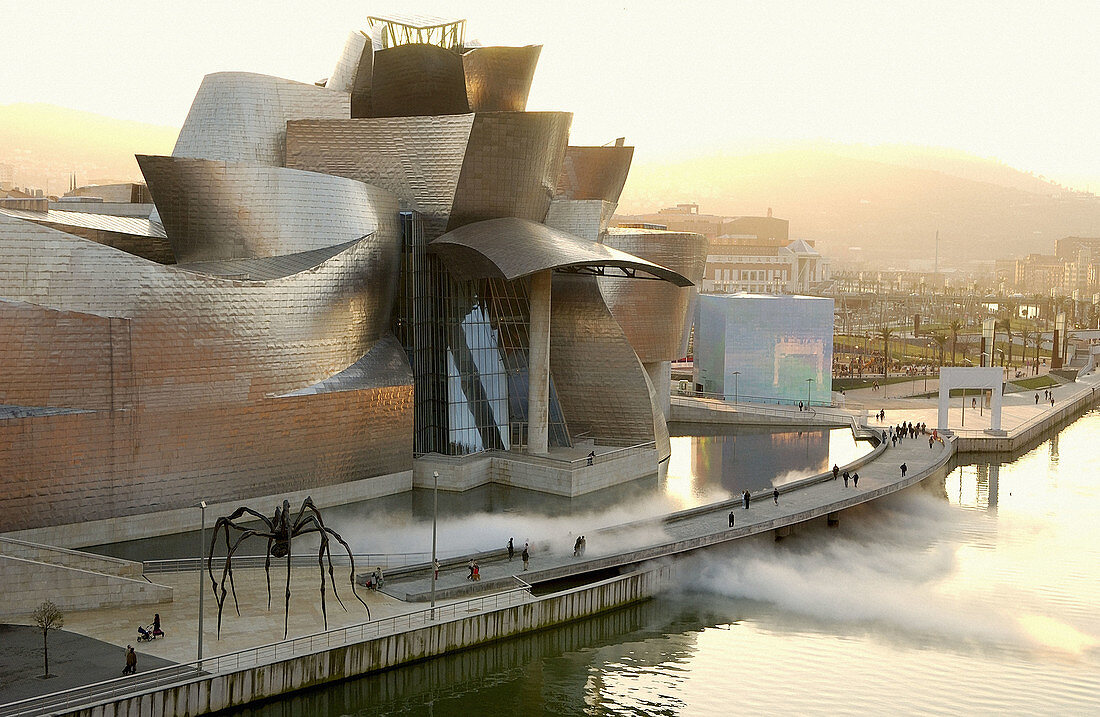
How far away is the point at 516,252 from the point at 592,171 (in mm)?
16668

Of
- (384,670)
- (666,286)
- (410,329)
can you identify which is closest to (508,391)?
(410,329)

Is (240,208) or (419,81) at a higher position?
(419,81)

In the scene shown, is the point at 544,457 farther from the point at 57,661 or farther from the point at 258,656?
the point at 57,661

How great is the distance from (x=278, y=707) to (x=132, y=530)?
1020 centimetres

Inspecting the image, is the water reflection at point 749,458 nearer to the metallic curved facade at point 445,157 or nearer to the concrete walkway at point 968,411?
the concrete walkway at point 968,411

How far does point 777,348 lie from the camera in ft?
200

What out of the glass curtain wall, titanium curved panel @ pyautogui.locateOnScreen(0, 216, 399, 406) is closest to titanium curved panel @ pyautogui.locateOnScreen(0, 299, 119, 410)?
titanium curved panel @ pyautogui.locateOnScreen(0, 216, 399, 406)

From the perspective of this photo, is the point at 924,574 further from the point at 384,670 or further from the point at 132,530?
the point at 132,530

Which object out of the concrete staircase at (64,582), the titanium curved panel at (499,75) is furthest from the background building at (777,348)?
the concrete staircase at (64,582)

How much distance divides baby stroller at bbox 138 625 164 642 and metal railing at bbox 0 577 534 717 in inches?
66.3

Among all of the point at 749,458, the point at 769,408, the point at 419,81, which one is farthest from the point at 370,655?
the point at 769,408

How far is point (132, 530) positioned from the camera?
2905cm

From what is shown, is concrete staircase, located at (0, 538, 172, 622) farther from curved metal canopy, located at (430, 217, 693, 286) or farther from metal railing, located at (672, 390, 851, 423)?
metal railing, located at (672, 390, 851, 423)

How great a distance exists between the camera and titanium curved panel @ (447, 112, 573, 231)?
124ft
